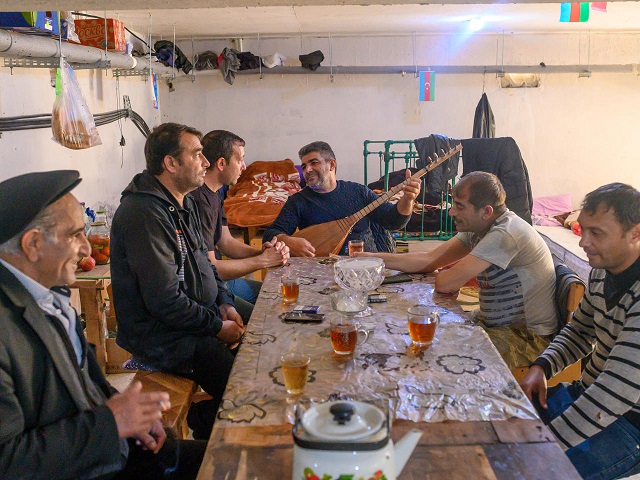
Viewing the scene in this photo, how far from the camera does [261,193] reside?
20.2 feet

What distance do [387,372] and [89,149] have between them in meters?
3.91

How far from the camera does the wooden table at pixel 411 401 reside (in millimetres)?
1175

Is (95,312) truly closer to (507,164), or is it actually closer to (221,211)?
(221,211)

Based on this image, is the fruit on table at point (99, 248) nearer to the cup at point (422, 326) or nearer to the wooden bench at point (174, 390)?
the wooden bench at point (174, 390)

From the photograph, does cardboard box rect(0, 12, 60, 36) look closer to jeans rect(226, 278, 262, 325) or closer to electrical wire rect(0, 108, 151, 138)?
electrical wire rect(0, 108, 151, 138)

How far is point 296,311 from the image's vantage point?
2.09 meters

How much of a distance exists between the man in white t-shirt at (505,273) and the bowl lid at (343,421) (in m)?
1.34

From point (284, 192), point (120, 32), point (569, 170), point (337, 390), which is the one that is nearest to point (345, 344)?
point (337, 390)

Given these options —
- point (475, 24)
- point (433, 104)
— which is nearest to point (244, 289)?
point (475, 24)

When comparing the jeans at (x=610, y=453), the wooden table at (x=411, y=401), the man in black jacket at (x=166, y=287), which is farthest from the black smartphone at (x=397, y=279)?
the jeans at (x=610, y=453)

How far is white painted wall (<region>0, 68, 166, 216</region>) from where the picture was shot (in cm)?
352

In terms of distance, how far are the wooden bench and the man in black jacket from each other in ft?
0.14

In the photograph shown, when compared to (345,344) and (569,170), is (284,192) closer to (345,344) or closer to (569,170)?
(569,170)

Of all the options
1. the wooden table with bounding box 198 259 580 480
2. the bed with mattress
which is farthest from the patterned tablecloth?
the bed with mattress
